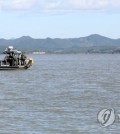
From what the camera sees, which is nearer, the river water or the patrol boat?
the river water

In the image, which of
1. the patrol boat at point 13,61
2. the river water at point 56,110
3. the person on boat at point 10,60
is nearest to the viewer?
the river water at point 56,110

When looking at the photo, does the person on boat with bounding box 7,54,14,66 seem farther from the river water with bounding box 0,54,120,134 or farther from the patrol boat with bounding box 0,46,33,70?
the river water with bounding box 0,54,120,134

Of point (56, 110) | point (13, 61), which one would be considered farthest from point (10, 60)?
point (56, 110)

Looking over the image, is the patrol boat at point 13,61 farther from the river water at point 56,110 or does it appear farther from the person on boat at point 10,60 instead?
the river water at point 56,110

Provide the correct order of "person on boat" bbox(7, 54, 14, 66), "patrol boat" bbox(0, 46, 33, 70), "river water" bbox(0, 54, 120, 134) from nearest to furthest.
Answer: "river water" bbox(0, 54, 120, 134) < "patrol boat" bbox(0, 46, 33, 70) < "person on boat" bbox(7, 54, 14, 66)

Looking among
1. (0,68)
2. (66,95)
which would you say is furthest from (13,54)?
(66,95)

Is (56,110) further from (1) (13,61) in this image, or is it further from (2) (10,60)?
(2) (10,60)

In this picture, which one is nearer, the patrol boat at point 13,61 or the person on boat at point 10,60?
the patrol boat at point 13,61

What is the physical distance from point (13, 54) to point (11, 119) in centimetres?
5485

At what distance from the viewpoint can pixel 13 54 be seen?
87812 mm

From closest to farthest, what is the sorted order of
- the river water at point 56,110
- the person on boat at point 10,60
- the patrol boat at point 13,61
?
the river water at point 56,110 < the patrol boat at point 13,61 < the person on boat at point 10,60

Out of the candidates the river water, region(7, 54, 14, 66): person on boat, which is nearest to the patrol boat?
region(7, 54, 14, 66): person on boat

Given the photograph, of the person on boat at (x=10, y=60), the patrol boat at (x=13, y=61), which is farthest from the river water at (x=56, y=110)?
the person on boat at (x=10, y=60)

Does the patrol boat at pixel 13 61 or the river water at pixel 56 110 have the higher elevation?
the patrol boat at pixel 13 61
